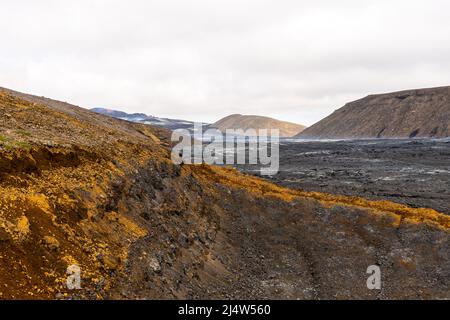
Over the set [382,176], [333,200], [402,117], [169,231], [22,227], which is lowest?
[169,231]

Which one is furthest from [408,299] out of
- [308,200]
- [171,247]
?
[171,247]

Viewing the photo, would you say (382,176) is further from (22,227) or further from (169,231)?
(22,227)

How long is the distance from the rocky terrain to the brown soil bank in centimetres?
14480

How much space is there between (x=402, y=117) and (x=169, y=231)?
176 meters

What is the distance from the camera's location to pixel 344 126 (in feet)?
643

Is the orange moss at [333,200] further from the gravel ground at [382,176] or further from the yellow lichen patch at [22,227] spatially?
the yellow lichen patch at [22,227]

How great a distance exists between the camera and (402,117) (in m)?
172

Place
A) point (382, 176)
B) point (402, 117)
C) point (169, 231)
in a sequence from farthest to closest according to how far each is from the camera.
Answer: point (402, 117) → point (382, 176) → point (169, 231)

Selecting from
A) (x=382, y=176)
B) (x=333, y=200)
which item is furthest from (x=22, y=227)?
(x=382, y=176)

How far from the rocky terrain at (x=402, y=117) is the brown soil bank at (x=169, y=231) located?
145 metres

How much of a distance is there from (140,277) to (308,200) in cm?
1575

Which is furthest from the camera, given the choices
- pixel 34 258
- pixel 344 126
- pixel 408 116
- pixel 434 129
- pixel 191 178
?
pixel 344 126

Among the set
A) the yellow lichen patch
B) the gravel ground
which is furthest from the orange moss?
the yellow lichen patch
